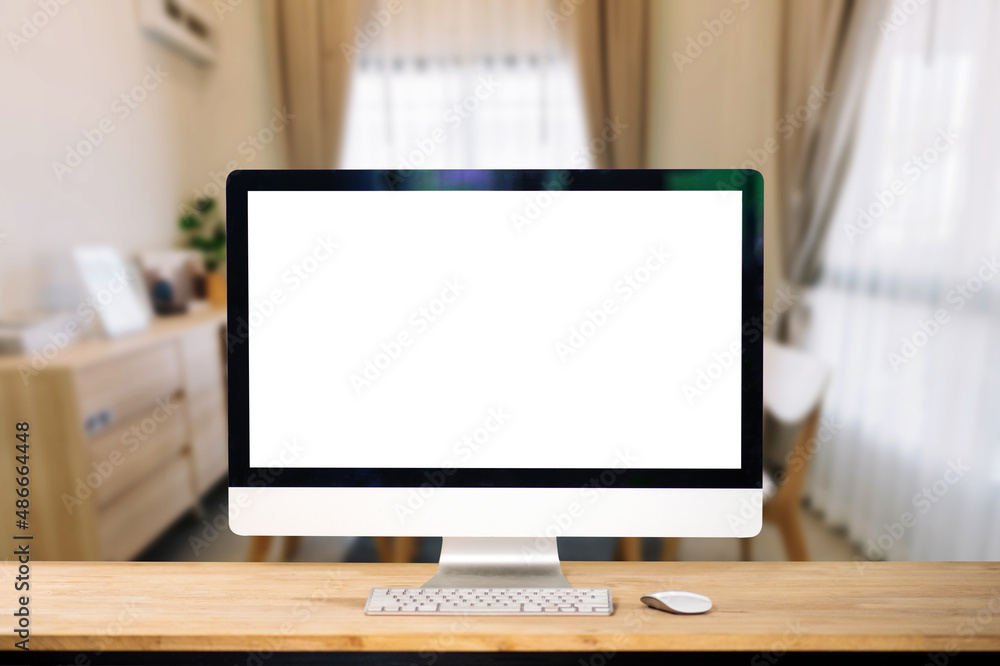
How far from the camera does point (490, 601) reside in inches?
20.8

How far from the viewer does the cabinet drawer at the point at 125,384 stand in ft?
5.01

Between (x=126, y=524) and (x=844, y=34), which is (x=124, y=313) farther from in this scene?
(x=844, y=34)

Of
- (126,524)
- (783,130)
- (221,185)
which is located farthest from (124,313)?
(783,130)

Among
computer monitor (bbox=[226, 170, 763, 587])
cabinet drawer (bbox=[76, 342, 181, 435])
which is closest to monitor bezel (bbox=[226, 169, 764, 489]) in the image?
computer monitor (bbox=[226, 170, 763, 587])

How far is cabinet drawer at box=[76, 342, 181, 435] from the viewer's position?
1.53m

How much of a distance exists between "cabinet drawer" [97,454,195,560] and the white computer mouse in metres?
1.50

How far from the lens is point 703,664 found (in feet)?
1.69

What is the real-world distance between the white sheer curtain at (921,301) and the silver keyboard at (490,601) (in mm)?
1216

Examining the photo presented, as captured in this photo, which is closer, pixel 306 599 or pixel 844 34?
pixel 306 599

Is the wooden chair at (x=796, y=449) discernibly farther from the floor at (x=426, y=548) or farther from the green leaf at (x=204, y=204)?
the green leaf at (x=204, y=204)

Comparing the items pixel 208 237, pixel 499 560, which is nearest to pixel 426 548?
pixel 499 560

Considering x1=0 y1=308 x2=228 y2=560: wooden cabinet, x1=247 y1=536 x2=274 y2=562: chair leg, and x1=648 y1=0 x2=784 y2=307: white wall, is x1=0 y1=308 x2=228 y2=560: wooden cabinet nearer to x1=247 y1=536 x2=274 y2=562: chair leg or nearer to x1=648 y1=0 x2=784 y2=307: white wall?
x1=247 y1=536 x2=274 y2=562: chair leg

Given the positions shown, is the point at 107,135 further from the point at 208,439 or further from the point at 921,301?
the point at 921,301

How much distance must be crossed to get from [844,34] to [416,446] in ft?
6.37
